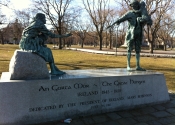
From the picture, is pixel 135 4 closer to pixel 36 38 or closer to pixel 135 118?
pixel 36 38

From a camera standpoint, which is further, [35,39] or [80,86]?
[35,39]

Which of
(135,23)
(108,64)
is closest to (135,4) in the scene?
(135,23)

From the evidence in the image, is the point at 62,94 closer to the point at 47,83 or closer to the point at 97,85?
the point at 47,83

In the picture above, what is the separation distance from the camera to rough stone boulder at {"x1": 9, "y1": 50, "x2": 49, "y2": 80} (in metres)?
3.89

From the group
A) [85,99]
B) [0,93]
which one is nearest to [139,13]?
[85,99]

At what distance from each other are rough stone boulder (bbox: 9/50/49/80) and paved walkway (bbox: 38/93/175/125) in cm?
121

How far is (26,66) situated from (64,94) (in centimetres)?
109

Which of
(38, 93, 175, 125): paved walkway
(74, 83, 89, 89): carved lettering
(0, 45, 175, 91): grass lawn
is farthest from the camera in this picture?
(0, 45, 175, 91): grass lawn

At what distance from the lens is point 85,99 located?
4.28 metres

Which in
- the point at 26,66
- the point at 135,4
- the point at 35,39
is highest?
the point at 135,4

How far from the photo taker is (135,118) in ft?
13.4

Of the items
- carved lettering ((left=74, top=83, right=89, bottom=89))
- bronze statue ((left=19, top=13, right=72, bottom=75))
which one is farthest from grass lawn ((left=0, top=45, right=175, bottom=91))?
bronze statue ((left=19, top=13, right=72, bottom=75))

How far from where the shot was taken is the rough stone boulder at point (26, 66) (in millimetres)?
3893

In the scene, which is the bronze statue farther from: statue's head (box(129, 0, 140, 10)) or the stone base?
statue's head (box(129, 0, 140, 10))
